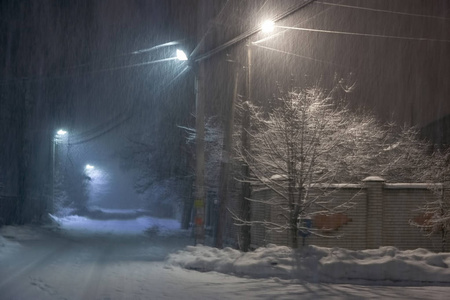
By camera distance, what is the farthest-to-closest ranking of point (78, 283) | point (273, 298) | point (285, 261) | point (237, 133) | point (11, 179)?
point (11, 179) → point (237, 133) → point (285, 261) → point (78, 283) → point (273, 298)

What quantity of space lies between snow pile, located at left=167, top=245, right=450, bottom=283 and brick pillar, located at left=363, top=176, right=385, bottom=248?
4.27 meters

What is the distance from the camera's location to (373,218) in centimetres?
1655

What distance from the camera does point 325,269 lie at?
37.3ft

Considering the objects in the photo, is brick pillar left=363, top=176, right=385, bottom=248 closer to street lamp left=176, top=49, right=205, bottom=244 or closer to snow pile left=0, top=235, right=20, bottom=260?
street lamp left=176, top=49, right=205, bottom=244

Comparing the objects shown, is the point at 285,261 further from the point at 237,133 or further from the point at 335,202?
the point at 237,133

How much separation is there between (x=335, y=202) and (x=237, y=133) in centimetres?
575

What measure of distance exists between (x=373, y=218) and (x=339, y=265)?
5653 millimetres

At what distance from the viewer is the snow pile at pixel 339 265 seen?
11148 millimetres

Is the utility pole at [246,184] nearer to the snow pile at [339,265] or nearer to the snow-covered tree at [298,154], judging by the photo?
the snow-covered tree at [298,154]

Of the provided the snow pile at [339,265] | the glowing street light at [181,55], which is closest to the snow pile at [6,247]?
the snow pile at [339,265]

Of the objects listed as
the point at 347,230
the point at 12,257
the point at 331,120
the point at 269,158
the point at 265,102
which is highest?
the point at 265,102

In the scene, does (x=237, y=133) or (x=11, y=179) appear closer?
(x=237, y=133)

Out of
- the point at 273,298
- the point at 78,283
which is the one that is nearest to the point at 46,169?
the point at 78,283

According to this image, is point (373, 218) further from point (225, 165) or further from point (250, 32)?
point (250, 32)
